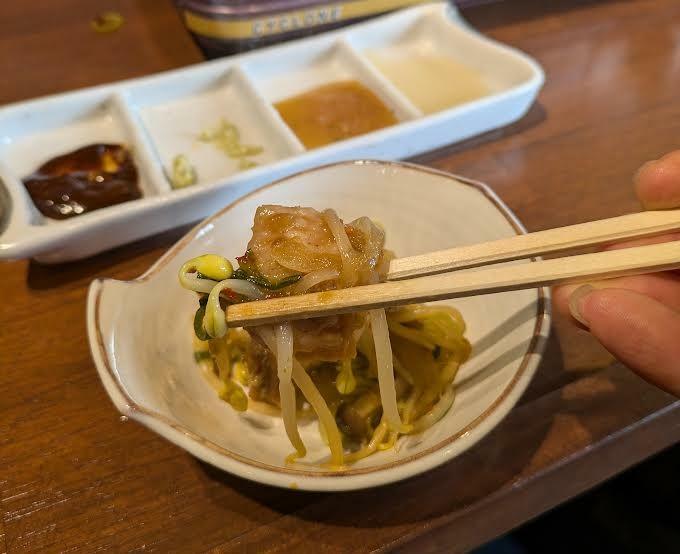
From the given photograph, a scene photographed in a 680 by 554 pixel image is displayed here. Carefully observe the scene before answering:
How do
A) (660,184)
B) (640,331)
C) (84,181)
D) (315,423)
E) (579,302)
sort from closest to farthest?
1. (640,331)
2. (579,302)
3. (660,184)
4. (315,423)
5. (84,181)

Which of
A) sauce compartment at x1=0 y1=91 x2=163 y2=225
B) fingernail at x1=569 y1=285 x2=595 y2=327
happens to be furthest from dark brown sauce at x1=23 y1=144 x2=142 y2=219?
fingernail at x1=569 y1=285 x2=595 y2=327

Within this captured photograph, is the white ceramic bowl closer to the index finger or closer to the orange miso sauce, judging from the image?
the index finger

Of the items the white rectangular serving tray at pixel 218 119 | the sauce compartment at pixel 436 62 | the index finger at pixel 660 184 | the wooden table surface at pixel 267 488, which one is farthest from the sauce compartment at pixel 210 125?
the index finger at pixel 660 184

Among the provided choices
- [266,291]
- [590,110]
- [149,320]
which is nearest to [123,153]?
[149,320]

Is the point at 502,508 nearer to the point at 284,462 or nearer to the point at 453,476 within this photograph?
the point at 453,476

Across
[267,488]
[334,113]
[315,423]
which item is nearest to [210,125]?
[334,113]

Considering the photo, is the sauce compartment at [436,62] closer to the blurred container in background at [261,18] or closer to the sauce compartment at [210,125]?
the blurred container in background at [261,18]

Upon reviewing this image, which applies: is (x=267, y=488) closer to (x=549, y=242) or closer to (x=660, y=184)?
(x=549, y=242)
